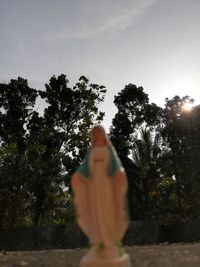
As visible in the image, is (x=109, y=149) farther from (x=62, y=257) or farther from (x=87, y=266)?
(x=62, y=257)

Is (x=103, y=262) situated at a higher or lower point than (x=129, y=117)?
lower

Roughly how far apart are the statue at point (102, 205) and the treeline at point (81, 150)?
15438 mm

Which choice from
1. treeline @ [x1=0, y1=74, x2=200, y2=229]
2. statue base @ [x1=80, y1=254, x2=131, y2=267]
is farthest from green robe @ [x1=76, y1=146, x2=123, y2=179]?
treeline @ [x1=0, y1=74, x2=200, y2=229]

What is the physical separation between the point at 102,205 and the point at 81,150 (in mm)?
18576

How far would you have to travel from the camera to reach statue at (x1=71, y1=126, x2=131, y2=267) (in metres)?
5.52

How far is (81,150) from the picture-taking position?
24328 mm

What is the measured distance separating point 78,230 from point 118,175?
11730 mm

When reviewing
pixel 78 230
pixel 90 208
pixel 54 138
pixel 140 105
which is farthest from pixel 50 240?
pixel 140 105

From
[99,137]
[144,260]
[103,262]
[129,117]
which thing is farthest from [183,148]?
[103,262]

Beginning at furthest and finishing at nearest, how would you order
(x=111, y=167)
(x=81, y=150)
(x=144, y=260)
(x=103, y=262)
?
(x=81, y=150) → (x=144, y=260) → (x=111, y=167) → (x=103, y=262)

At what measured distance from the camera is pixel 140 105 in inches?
1155

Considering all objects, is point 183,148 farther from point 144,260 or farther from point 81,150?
point 144,260

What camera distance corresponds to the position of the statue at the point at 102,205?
5520 mm

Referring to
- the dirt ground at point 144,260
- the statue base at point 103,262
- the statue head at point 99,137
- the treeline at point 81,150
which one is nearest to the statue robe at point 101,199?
the statue head at point 99,137
